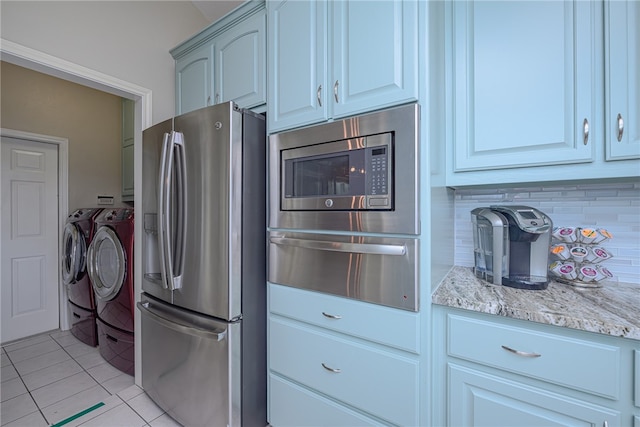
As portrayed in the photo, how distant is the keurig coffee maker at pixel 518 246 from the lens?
46.1 inches

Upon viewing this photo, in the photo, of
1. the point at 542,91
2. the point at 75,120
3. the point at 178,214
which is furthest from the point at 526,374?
the point at 75,120

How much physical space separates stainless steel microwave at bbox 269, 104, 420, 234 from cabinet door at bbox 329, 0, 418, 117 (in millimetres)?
81

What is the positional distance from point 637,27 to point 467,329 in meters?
1.29

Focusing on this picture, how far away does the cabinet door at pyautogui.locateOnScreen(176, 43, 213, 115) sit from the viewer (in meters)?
1.88

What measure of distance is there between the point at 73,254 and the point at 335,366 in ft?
9.31

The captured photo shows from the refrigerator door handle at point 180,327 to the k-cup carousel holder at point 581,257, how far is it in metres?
1.61

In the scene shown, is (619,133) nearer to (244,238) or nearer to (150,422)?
(244,238)

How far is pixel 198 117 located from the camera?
145cm

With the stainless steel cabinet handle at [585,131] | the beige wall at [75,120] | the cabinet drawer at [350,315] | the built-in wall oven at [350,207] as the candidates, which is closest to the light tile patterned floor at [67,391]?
the cabinet drawer at [350,315]

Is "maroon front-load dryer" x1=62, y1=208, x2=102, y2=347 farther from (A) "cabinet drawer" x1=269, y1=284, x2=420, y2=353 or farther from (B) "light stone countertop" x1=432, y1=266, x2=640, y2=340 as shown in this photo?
(B) "light stone countertop" x1=432, y1=266, x2=640, y2=340

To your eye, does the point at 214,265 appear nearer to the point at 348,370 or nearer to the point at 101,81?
the point at 348,370

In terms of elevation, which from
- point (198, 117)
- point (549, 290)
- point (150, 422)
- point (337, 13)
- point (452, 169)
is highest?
point (337, 13)

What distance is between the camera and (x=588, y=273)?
1174mm

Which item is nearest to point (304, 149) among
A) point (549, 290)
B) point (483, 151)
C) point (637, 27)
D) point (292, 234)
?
point (292, 234)
